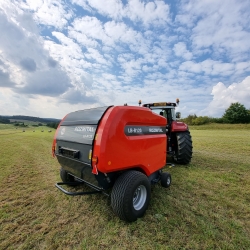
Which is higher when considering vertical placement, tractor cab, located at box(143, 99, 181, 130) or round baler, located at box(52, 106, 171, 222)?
tractor cab, located at box(143, 99, 181, 130)

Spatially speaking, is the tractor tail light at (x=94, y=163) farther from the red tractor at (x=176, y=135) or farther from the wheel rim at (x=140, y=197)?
the red tractor at (x=176, y=135)

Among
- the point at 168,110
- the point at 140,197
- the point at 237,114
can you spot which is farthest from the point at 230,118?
the point at 140,197

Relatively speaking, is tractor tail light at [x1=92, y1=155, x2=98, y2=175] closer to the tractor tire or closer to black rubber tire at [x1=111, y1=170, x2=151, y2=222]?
black rubber tire at [x1=111, y1=170, x2=151, y2=222]

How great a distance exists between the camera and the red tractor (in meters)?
5.40

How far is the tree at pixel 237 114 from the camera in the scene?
41.7 m

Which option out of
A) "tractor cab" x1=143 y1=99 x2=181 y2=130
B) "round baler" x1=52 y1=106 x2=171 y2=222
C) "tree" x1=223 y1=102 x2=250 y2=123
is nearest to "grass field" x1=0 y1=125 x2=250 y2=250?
"round baler" x1=52 y1=106 x2=171 y2=222

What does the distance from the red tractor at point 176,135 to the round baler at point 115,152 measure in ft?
8.28

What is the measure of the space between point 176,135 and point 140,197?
3.29 m

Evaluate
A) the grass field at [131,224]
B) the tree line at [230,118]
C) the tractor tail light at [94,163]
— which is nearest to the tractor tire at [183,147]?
the grass field at [131,224]

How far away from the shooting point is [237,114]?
140 feet

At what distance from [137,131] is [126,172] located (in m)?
0.69

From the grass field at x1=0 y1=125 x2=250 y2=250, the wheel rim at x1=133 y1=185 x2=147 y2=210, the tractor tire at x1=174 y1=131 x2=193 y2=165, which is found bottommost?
the grass field at x1=0 y1=125 x2=250 y2=250

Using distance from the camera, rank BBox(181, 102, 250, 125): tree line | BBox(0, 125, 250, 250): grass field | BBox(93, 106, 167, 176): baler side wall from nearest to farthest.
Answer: BBox(0, 125, 250, 250): grass field < BBox(93, 106, 167, 176): baler side wall < BBox(181, 102, 250, 125): tree line

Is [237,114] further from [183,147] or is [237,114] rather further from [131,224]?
[131,224]
